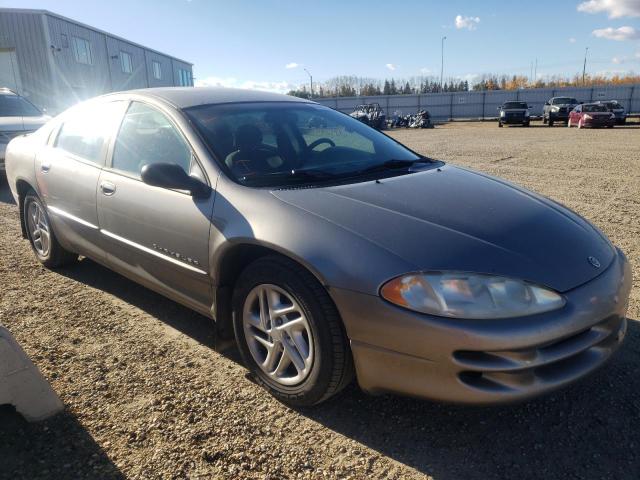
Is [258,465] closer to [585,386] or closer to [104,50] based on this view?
[585,386]

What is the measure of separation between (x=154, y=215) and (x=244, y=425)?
4.26ft

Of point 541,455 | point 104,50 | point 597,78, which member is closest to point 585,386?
point 541,455

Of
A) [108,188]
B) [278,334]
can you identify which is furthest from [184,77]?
[278,334]

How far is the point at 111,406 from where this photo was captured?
2.45 m

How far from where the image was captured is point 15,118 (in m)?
9.20

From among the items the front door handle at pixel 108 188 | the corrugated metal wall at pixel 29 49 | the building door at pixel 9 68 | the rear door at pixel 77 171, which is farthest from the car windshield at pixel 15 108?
the building door at pixel 9 68

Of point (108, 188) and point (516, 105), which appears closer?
point (108, 188)

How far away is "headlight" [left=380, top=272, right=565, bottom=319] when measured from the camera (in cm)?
192

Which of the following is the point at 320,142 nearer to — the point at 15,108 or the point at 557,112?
the point at 15,108

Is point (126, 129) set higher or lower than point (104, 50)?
lower

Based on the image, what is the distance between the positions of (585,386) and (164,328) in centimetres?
248

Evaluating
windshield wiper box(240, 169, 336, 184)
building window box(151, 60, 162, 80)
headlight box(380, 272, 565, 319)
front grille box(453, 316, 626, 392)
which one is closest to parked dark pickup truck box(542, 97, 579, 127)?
building window box(151, 60, 162, 80)

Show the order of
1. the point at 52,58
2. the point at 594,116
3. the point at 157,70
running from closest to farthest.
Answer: the point at 52,58
the point at 594,116
the point at 157,70

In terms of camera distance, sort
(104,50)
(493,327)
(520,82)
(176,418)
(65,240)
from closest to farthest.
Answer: (493,327) < (176,418) < (65,240) < (104,50) < (520,82)
